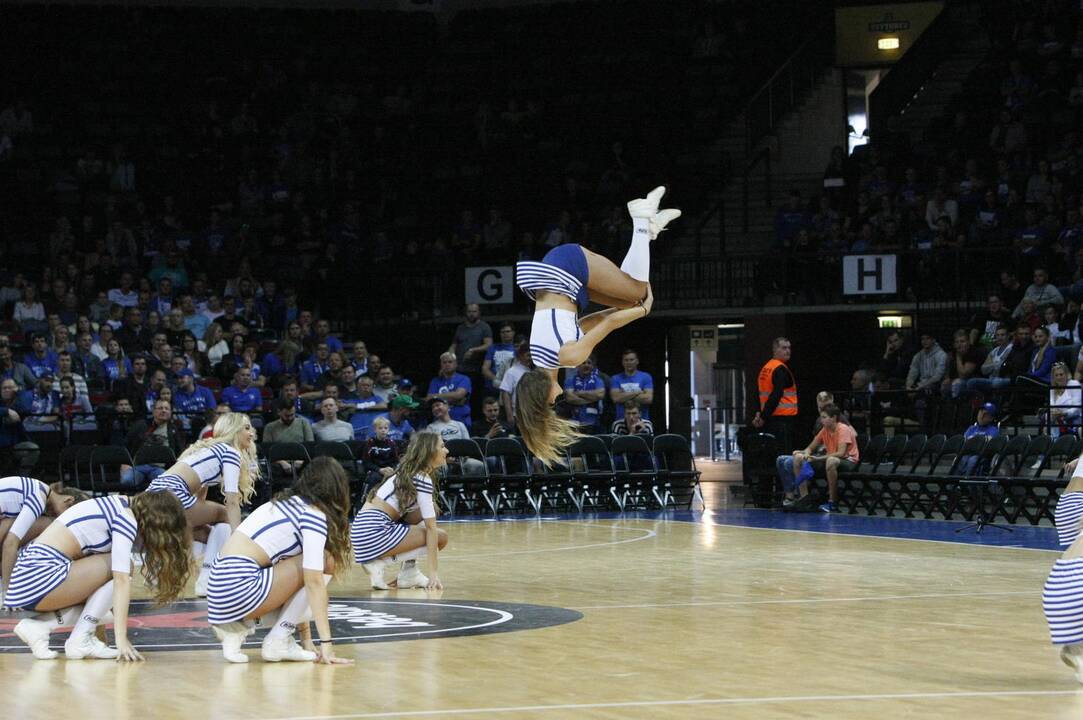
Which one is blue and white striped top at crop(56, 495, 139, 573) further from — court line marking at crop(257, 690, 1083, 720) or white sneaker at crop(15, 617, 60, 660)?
court line marking at crop(257, 690, 1083, 720)

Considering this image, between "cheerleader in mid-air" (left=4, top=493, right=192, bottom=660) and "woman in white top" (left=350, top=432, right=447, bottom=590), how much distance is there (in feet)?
9.48

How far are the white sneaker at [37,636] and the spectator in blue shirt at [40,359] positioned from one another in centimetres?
1033

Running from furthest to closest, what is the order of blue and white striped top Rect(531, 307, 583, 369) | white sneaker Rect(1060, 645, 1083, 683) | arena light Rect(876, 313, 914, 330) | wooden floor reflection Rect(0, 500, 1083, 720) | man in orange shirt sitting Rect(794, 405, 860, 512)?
arena light Rect(876, 313, 914, 330), man in orange shirt sitting Rect(794, 405, 860, 512), blue and white striped top Rect(531, 307, 583, 369), white sneaker Rect(1060, 645, 1083, 683), wooden floor reflection Rect(0, 500, 1083, 720)

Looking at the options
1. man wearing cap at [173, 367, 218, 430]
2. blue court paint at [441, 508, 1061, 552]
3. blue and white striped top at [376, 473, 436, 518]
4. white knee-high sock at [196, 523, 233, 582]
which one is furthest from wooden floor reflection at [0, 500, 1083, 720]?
man wearing cap at [173, 367, 218, 430]

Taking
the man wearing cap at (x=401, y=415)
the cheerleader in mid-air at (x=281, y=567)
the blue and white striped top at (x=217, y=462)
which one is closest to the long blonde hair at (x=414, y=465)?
the blue and white striped top at (x=217, y=462)

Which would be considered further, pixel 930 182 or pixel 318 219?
pixel 318 219

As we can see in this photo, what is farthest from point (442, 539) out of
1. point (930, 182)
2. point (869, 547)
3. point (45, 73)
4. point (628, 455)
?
point (45, 73)

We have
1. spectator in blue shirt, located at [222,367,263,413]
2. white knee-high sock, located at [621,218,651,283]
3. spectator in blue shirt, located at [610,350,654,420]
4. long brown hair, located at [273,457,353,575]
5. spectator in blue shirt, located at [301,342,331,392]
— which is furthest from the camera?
spectator in blue shirt, located at [301,342,331,392]

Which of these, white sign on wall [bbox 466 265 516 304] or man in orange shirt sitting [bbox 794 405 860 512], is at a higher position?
white sign on wall [bbox 466 265 516 304]

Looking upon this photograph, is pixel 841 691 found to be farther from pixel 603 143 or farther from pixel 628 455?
pixel 603 143

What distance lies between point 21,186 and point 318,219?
15.8 ft

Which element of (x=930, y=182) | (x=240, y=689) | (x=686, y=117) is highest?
(x=686, y=117)

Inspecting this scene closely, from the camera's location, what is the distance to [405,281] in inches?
950

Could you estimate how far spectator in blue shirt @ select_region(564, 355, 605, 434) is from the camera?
63.8ft
